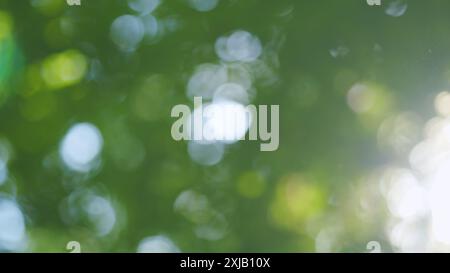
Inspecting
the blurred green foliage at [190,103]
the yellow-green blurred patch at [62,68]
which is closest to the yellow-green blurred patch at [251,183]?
the blurred green foliage at [190,103]

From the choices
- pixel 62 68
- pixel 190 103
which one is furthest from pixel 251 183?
pixel 62 68

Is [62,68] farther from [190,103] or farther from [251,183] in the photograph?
[251,183]

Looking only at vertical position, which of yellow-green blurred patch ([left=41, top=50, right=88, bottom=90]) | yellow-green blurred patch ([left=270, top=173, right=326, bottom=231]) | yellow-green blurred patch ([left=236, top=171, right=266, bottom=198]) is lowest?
yellow-green blurred patch ([left=270, top=173, right=326, bottom=231])

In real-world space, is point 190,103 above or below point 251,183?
above

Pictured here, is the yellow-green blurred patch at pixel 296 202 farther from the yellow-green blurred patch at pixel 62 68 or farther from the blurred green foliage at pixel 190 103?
the yellow-green blurred patch at pixel 62 68

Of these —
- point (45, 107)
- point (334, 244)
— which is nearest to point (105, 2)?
point (45, 107)

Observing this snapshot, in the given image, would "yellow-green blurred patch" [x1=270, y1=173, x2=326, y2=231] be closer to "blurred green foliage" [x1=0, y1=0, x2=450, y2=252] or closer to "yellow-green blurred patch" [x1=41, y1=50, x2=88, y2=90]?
"blurred green foliage" [x1=0, y1=0, x2=450, y2=252]

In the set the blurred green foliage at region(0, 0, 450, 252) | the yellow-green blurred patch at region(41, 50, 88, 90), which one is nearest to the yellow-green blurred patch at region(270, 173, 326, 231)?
the blurred green foliage at region(0, 0, 450, 252)

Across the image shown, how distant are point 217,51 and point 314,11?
43cm

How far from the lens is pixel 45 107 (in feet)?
8.50

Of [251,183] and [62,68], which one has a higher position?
[62,68]

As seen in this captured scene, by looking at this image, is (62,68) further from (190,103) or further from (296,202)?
(296,202)

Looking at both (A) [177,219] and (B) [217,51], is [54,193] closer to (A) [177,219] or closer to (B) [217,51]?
(A) [177,219]

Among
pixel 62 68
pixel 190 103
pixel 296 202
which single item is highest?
pixel 62 68
